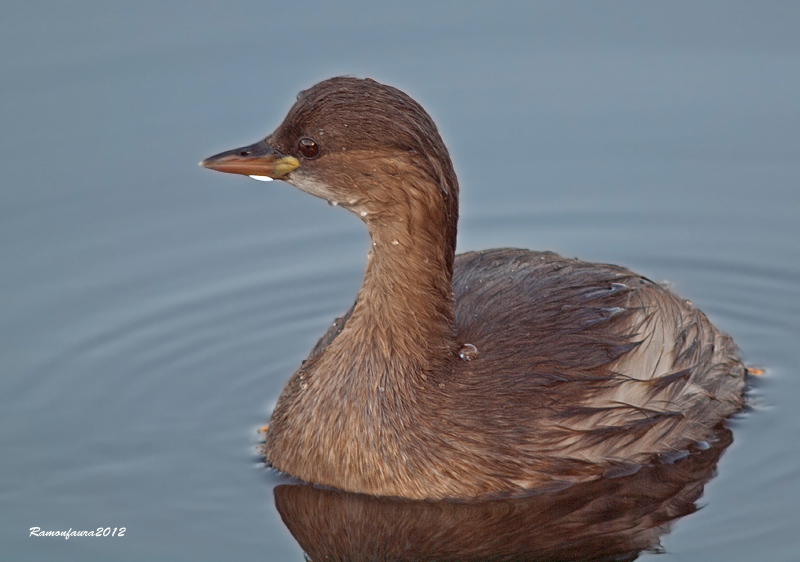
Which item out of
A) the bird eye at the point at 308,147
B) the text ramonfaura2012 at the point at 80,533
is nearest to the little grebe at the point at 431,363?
the bird eye at the point at 308,147

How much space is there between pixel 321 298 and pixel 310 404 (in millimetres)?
2205

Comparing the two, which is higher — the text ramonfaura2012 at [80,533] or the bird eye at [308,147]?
the bird eye at [308,147]

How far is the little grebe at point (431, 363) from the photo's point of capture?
778 cm

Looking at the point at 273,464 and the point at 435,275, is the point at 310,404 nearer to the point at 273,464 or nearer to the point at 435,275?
the point at 273,464

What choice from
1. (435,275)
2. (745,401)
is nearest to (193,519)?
(435,275)

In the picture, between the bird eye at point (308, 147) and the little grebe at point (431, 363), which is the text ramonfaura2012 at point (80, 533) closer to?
the little grebe at point (431, 363)

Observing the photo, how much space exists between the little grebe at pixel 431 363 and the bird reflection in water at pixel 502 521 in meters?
0.09

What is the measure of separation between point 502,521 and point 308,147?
87.3 inches

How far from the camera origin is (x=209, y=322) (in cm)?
1000

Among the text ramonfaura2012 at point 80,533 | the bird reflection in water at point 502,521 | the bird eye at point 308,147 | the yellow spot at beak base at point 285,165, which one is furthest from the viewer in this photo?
the yellow spot at beak base at point 285,165

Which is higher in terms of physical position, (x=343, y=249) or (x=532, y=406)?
(x=343, y=249)

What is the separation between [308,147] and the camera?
7891mm

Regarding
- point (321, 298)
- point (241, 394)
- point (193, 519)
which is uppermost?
point (321, 298)

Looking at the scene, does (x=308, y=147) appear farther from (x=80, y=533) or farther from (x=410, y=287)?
(x=80, y=533)
